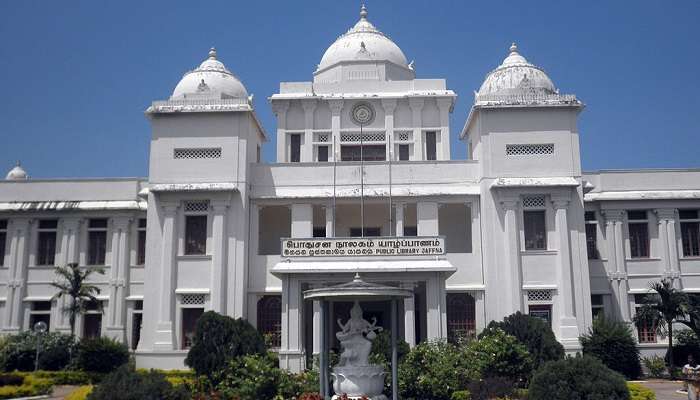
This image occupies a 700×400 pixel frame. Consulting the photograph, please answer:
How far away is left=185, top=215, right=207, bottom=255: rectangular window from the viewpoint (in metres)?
26.3

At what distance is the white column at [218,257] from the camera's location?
2533 centimetres

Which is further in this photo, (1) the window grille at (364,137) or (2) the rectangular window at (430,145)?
(1) the window grille at (364,137)

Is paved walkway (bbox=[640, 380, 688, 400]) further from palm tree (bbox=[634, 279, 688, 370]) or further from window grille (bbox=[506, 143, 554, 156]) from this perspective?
window grille (bbox=[506, 143, 554, 156])

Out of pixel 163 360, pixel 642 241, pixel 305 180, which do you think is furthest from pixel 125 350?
pixel 642 241

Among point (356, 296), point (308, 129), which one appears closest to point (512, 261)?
point (308, 129)

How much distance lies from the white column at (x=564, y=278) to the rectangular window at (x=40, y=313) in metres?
21.8

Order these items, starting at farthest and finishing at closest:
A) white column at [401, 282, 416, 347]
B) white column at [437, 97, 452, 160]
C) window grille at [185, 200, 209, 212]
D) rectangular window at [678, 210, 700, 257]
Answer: white column at [437, 97, 452, 160], rectangular window at [678, 210, 700, 257], window grille at [185, 200, 209, 212], white column at [401, 282, 416, 347]

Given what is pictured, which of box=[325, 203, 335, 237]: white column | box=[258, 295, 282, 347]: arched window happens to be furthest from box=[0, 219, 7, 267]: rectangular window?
box=[325, 203, 335, 237]: white column

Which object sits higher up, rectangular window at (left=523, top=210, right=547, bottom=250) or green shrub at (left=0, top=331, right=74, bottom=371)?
rectangular window at (left=523, top=210, right=547, bottom=250)

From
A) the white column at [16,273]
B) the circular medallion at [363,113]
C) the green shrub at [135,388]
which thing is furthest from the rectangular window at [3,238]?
the green shrub at [135,388]

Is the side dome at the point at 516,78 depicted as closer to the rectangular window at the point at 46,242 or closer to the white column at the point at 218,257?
the white column at the point at 218,257

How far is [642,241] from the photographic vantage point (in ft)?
97.1

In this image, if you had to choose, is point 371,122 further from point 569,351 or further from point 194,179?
point 569,351

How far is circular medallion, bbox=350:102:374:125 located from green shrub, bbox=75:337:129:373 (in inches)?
547
